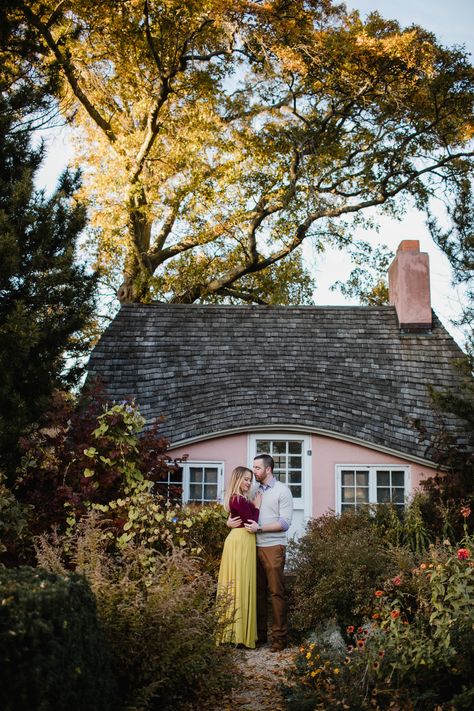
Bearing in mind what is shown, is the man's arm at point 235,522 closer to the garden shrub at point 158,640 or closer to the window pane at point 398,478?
the garden shrub at point 158,640

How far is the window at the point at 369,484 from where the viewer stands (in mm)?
14273

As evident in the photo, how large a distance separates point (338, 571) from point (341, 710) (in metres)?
3.64

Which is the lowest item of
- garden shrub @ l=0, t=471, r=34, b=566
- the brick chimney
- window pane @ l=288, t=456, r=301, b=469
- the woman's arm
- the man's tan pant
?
the man's tan pant

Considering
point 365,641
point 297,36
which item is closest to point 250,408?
point 365,641

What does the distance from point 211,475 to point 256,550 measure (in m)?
5.64

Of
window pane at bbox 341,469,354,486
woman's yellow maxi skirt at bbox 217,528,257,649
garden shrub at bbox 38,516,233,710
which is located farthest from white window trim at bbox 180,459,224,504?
garden shrub at bbox 38,516,233,710

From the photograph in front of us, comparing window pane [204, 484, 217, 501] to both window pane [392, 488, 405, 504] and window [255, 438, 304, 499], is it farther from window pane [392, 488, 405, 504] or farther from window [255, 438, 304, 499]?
window pane [392, 488, 405, 504]

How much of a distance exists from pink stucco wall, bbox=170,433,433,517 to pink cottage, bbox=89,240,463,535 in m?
0.02

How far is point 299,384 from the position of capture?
15305mm

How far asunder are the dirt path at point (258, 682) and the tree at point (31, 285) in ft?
14.7

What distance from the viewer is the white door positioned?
1426 cm

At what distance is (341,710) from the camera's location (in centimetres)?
505

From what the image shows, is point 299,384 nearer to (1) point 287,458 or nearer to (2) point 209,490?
(1) point 287,458

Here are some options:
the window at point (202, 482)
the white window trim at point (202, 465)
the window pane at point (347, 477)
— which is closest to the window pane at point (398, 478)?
the window pane at point (347, 477)
